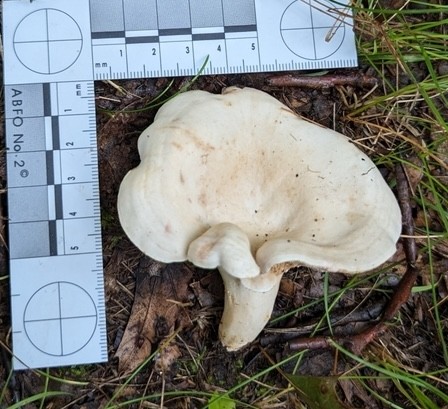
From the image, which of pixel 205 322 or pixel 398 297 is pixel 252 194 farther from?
pixel 398 297

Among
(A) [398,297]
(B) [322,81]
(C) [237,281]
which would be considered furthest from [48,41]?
(A) [398,297]

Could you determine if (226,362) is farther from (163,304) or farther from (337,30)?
(337,30)

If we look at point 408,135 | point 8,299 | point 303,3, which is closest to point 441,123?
point 408,135

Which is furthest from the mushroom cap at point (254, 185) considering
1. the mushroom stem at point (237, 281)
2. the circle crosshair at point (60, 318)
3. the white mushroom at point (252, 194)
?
the circle crosshair at point (60, 318)

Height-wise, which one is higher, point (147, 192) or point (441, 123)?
point (441, 123)

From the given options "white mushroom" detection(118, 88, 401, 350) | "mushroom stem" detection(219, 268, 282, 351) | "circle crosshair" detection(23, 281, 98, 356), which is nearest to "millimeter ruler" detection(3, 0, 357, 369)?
"circle crosshair" detection(23, 281, 98, 356)

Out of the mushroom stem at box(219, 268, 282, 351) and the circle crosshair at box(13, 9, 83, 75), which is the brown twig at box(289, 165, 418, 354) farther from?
the circle crosshair at box(13, 9, 83, 75)
